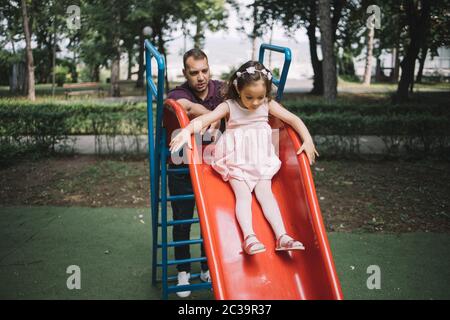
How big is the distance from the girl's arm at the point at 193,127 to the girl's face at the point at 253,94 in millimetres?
144

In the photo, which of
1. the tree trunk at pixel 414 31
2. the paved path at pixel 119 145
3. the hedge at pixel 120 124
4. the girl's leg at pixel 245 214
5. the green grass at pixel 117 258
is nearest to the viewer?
the girl's leg at pixel 245 214

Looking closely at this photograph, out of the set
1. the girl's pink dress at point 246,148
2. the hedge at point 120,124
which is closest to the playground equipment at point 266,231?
the girl's pink dress at point 246,148

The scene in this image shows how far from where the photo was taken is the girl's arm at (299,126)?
243 centimetres

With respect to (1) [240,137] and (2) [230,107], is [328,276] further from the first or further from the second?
(2) [230,107]

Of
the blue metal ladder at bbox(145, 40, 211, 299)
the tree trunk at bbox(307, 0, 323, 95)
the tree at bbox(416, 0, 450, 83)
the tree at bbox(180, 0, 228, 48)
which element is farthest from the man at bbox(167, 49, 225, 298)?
the tree trunk at bbox(307, 0, 323, 95)

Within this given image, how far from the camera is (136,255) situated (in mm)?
3727

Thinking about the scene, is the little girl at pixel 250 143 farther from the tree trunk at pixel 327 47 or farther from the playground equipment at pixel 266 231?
the tree trunk at pixel 327 47

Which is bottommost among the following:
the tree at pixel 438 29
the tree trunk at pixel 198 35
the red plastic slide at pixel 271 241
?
the red plastic slide at pixel 271 241

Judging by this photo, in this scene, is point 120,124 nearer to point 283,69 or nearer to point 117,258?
point 117,258

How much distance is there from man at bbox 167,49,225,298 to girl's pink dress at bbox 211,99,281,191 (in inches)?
10.1

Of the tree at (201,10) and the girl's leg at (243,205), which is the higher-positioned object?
the tree at (201,10)

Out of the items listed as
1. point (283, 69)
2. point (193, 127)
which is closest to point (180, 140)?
point (193, 127)

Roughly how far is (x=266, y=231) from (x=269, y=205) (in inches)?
6.1

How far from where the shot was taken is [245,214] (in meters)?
2.37
